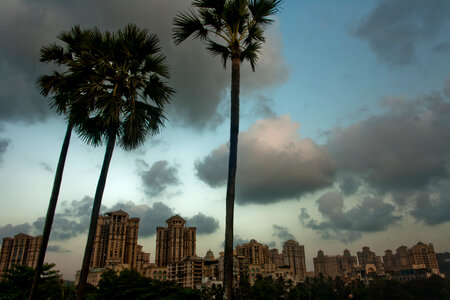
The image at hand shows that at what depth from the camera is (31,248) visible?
157 meters

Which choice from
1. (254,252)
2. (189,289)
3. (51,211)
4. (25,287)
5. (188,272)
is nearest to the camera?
(51,211)

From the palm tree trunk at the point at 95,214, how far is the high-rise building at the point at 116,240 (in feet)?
530

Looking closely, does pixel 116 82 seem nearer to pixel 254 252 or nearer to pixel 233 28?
pixel 233 28

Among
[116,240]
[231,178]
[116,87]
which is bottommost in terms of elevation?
[231,178]

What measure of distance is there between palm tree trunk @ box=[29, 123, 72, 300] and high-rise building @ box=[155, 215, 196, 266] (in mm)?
169590

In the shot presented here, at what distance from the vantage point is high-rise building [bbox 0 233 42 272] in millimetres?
155875

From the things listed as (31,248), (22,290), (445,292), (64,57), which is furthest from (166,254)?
(64,57)

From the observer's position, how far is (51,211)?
1370cm

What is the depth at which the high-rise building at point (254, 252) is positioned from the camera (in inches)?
7190

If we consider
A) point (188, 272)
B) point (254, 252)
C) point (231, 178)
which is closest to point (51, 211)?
point (231, 178)

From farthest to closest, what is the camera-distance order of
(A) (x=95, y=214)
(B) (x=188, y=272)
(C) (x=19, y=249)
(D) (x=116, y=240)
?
(D) (x=116, y=240), (C) (x=19, y=249), (B) (x=188, y=272), (A) (x=95, y=214)

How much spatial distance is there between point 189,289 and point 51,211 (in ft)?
23.0

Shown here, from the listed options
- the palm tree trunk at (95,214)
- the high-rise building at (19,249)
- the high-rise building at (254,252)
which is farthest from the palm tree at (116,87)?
the high-rise building at (254,252)

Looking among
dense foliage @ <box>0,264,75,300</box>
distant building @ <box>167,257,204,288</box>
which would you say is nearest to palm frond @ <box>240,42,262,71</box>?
dense foliage @ <box>0,264,75,300</box>
